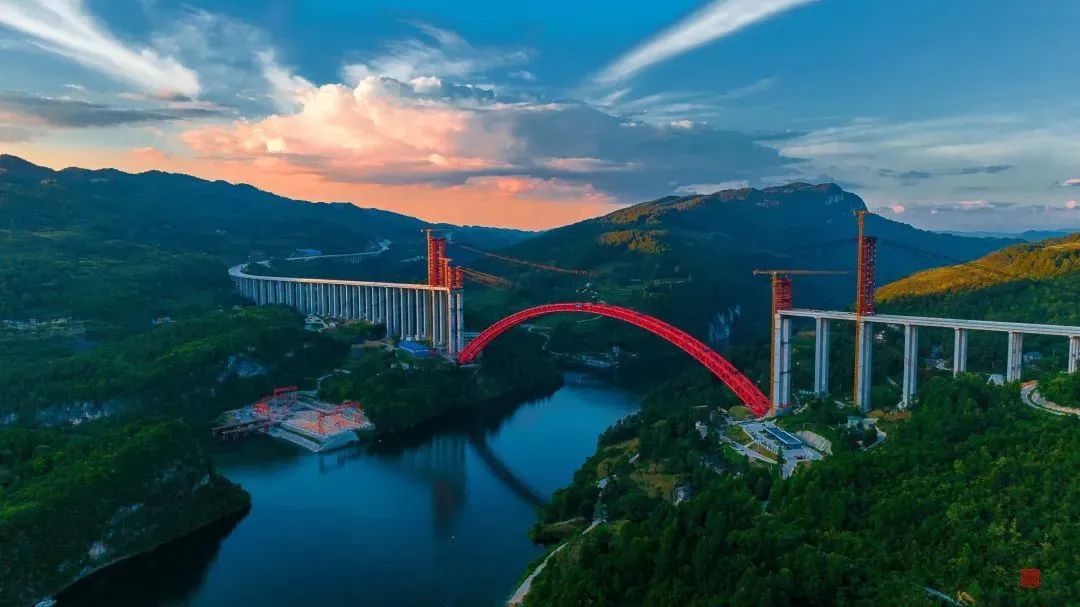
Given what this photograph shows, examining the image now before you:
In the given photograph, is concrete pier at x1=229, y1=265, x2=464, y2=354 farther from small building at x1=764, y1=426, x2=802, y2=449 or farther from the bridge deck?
small building at x1=764, y1=426, x2=802, y2=449

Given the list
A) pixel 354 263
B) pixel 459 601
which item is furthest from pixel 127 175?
pixel 459 601

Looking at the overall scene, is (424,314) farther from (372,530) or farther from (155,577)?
(155,577)

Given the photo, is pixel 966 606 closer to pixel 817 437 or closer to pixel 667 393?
pixel 817 437

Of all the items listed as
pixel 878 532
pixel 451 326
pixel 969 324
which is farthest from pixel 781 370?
pixel 451 326

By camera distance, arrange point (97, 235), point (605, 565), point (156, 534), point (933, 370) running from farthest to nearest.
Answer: point (97, 235)
point (933, 370)
point (156, 534)
point (605, 565)

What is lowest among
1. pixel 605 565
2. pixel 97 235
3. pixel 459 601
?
pixel 459 601

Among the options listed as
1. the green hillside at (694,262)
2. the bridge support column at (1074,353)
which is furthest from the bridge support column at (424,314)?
the bridge support column at (1074,353)
